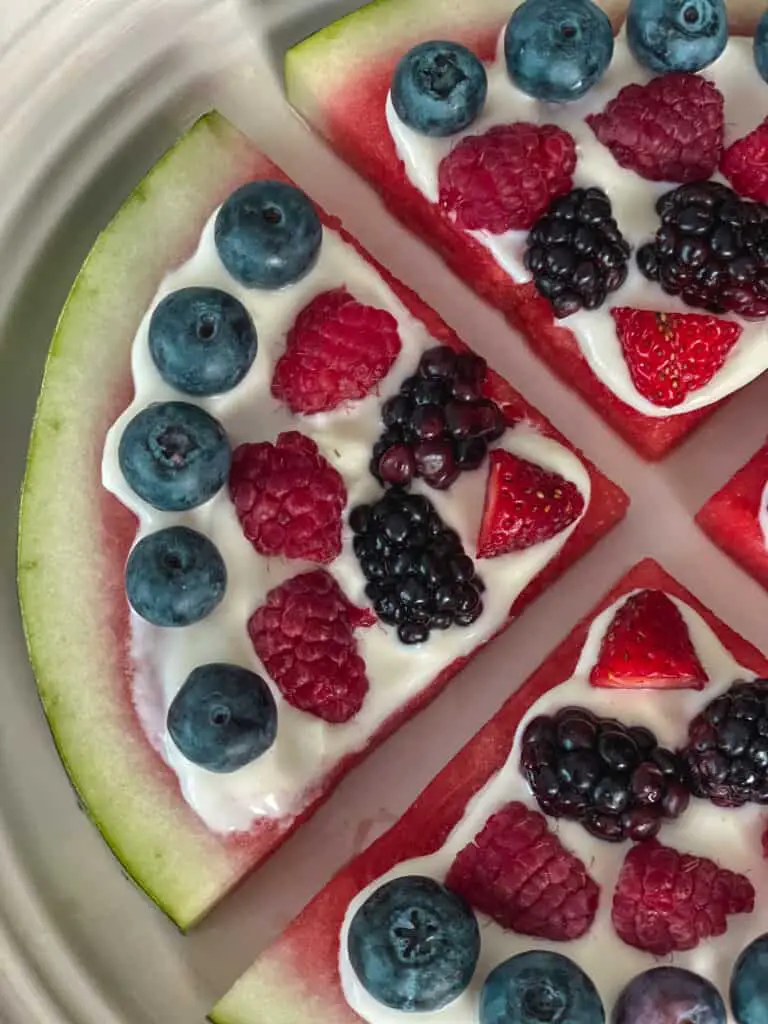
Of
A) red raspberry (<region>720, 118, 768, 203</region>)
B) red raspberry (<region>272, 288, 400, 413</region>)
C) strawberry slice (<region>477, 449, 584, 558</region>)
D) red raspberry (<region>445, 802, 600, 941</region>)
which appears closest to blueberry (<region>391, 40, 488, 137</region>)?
red raspberry (<region>272, 288, 400, 413</region>)

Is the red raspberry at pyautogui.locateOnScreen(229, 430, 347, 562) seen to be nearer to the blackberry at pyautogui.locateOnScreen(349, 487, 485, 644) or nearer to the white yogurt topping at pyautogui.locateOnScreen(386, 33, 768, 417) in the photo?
the blackberry at pyautogui.locateOnScreen(349, 487, 485, 644)

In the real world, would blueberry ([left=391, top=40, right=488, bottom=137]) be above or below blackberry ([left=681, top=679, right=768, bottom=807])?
above

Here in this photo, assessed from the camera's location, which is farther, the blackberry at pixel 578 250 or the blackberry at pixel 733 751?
the blackberry at pixel 578 250

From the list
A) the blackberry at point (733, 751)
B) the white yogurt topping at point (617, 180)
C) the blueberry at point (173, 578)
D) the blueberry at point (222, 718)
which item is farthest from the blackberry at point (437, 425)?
the blackberry at point (733, 751)

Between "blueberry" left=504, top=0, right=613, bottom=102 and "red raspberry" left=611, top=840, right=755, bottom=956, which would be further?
"blueberry" left=504, top=0, right=613, bottom=102

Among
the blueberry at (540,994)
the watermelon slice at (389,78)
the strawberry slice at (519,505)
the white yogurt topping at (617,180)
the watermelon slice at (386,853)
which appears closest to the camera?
the blueberry at (540,994)

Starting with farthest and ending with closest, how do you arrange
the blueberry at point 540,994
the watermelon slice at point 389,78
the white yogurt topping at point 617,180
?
1. the watermelon slice at point 389,78
2. the white yogurt topping at point 617,180
3. the blueberry at point 540,994

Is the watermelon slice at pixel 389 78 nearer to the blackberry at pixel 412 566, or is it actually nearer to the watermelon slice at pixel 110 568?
the watermelon slice at pixel 110 568
